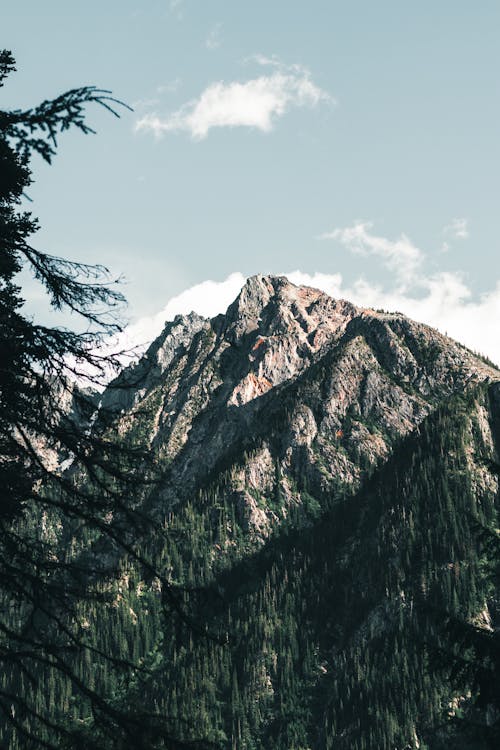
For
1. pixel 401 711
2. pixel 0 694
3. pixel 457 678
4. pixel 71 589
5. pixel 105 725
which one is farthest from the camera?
pixel 401 711

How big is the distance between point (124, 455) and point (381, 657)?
189847mm

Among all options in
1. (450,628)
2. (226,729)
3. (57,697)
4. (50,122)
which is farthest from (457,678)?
(57,697)

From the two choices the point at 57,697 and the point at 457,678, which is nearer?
the point at 457,678

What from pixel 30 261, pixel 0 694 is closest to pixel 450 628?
pixel 0 694

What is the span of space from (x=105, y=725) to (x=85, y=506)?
3552 millimetres

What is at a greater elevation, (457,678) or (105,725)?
(457,678)

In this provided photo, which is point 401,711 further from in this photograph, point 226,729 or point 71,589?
point 71,589

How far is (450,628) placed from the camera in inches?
750

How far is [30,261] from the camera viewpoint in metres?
12.1

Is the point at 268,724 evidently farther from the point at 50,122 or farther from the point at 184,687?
the point at 50,122

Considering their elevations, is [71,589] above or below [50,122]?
below

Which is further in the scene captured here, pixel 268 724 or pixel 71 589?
pixel 268 724

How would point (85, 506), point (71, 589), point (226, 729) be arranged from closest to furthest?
point (71, 589) < point (85, 506) < point (226, 729)

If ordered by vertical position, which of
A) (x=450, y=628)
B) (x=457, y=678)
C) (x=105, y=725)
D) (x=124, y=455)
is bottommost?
(x=105, y=725)
